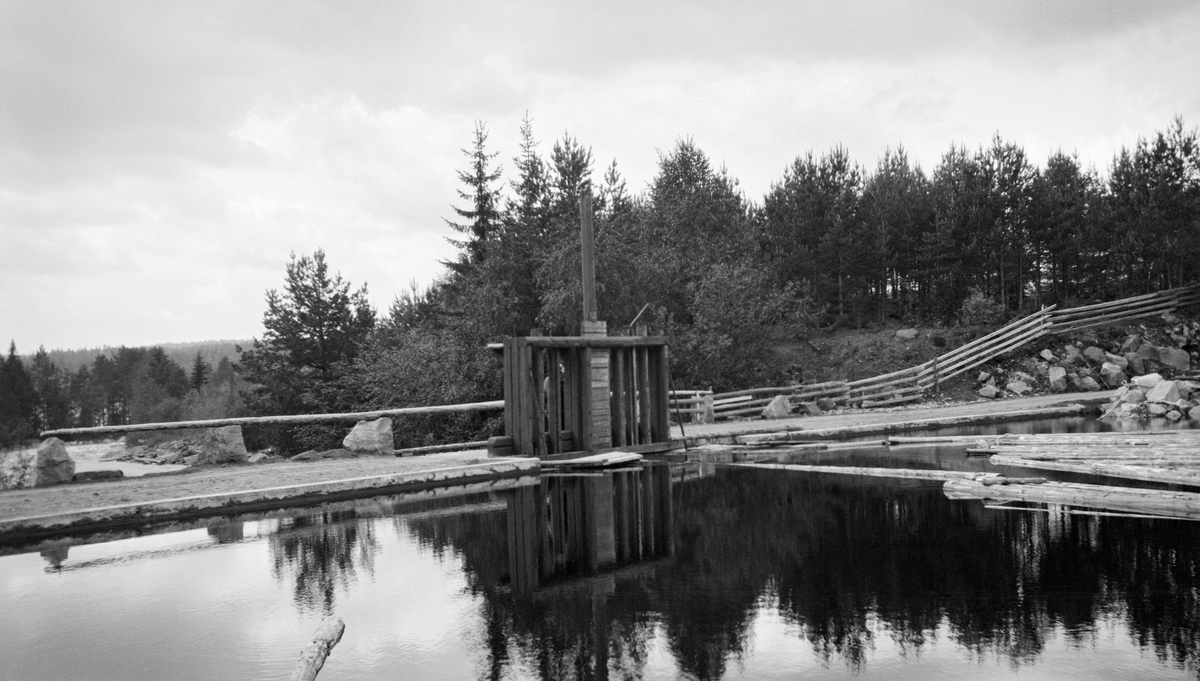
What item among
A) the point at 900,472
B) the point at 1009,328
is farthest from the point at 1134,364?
the point at 900,472

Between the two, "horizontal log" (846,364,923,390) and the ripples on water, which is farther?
"horizontal log" (846,364,923,390)

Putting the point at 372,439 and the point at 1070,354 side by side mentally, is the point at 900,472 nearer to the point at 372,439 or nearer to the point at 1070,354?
the point at 372,439

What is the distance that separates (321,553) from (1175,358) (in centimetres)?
3251

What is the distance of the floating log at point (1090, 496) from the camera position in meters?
8.66

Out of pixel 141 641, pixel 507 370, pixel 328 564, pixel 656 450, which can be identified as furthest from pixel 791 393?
pixel 141 641

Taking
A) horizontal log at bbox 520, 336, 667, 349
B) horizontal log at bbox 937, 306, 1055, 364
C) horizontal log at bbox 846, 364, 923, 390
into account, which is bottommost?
horizontal log at bbox 846, 364, 923, 390

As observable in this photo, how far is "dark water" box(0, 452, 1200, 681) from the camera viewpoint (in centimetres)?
499

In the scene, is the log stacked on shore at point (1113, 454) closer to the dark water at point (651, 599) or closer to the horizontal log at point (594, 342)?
the dark water at point (651, 599)

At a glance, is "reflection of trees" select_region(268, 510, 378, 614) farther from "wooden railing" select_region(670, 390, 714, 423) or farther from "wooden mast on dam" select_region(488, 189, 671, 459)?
"wooden railing" select_region(670, 390, 714, 423)

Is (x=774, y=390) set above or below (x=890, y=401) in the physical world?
above

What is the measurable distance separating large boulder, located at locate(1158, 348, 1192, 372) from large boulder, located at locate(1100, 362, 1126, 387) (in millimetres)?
2170

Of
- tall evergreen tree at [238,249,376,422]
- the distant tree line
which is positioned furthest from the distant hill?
tall evergreen tree at [238,249,376,422]

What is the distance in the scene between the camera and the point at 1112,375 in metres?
30.1

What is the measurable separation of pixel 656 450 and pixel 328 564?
9.44 m
